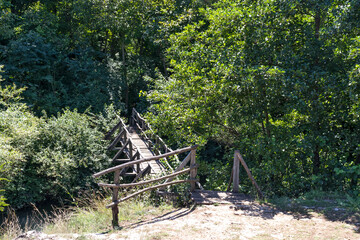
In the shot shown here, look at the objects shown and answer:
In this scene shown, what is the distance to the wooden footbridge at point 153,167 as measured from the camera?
708 cm

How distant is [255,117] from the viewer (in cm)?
1007

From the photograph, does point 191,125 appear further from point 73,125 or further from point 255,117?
point 73,125

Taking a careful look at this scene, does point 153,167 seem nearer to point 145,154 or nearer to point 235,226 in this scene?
point 145,154

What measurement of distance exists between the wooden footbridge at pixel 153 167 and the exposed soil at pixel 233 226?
0.68m

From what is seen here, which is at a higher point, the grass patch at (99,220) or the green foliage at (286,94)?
the green foliage at (286,94)

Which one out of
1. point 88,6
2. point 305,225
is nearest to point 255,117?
point 305,225

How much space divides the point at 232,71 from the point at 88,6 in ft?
48.2

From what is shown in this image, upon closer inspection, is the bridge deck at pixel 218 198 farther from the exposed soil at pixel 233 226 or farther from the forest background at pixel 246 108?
the forest background at pixel 246 108

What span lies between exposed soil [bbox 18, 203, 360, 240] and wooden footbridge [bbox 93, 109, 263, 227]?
0.68 meters

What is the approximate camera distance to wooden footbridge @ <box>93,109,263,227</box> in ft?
23.2

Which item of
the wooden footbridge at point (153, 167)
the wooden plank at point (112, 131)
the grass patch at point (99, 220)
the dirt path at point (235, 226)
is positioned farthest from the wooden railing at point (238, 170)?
the wooden plank at point (112, 131)

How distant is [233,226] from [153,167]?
600 cm

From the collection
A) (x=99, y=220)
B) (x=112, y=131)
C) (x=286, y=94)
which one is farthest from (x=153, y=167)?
(x=112, y=131)

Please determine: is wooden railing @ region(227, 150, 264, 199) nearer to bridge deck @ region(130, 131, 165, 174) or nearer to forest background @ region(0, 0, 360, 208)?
forest background @ region(0, 0, 360, 208)
